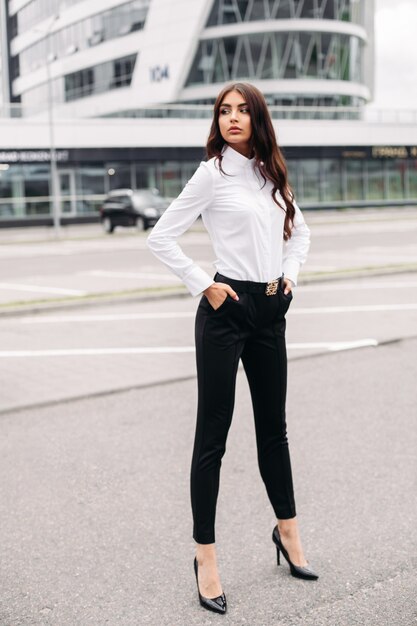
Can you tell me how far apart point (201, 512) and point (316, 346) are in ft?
18.1

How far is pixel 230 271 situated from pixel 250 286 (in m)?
0.10

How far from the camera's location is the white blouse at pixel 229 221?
333 centimetres

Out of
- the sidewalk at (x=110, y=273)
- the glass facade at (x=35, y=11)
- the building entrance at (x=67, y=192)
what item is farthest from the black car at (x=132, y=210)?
the glass facade at (x=35, y=11)

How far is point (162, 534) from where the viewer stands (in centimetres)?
407

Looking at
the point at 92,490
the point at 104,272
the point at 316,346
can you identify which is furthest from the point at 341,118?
the point at 92,490

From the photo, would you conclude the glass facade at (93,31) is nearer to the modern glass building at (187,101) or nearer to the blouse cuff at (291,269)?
the modern glass building at (187,101)

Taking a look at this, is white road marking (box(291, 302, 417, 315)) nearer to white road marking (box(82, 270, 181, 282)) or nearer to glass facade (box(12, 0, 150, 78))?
white road marking (box(82, 270, 181, 282))

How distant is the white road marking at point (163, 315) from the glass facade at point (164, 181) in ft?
110

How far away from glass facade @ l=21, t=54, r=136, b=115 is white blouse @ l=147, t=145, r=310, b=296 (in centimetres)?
5552

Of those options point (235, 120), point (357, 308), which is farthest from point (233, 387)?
point (357, 308)

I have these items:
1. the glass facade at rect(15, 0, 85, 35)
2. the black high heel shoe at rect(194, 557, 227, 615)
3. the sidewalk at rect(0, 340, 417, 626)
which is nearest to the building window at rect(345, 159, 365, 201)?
the glass facade at rect(15, 0, 85, 35)

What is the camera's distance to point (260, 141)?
132 inches

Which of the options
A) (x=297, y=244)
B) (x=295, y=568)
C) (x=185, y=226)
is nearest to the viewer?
(x=185, y=226)

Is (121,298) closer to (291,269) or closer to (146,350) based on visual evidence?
(146,350)
